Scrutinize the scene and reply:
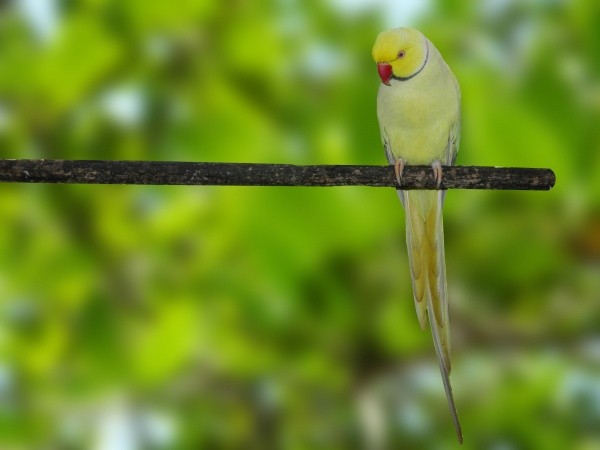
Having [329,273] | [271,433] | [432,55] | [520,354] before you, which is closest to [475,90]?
[432,55]

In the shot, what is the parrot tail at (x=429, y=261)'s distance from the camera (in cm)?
103

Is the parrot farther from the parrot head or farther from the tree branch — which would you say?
the tree branch

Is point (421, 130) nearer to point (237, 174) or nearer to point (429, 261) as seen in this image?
point (429, 261)

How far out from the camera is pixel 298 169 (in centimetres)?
59

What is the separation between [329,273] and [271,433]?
1.19ft

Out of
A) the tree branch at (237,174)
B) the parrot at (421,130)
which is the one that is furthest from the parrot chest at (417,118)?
the tree branch at (237,174)

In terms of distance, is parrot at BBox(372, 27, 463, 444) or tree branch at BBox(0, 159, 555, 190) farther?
parrot at BBox(372, 27, 463, 444)

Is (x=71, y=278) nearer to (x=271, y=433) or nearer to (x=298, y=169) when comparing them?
(x=271, y=433)

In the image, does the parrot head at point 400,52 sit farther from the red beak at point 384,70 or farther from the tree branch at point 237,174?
the tree branch at point 237,174

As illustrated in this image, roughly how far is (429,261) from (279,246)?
0.22 meters

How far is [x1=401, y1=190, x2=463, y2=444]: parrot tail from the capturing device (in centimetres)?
103

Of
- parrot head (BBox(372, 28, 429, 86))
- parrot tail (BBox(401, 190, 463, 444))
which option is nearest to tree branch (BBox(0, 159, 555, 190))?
parrot tail (BBox(401, 190, 463, 444))

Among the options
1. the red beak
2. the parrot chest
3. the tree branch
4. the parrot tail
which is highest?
the red beak

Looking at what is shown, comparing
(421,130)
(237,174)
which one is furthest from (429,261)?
(237,174)
